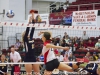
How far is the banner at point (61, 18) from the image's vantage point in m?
17.1

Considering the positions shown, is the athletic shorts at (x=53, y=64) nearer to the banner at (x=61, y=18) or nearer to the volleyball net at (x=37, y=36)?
the volleyball net at (x=37, y=36)

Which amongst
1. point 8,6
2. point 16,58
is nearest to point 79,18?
point 8,6

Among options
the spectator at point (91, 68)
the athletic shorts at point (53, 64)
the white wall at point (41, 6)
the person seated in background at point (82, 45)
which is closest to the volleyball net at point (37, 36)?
the person seated in background at point (82, 45)

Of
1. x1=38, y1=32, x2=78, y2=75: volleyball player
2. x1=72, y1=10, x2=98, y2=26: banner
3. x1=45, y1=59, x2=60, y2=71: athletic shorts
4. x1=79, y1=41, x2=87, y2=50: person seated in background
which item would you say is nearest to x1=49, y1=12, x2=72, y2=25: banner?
x1=72, y1=10, x2=98, y2=26: banner

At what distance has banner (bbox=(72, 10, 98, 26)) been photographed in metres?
16.1

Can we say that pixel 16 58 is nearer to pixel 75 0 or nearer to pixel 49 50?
pixel 49 50

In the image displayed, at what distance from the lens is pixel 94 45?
50.8 feet

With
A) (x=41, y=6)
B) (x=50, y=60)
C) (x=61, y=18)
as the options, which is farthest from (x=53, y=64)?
(x=41, y=6)

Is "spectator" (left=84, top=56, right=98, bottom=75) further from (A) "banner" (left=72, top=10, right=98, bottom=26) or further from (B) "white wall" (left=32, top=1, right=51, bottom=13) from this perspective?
(B) "white wall" (left=32, top=1, right=51, bottom=13)

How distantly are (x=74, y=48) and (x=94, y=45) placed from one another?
3.25 feet

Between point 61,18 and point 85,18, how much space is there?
5.50 ft

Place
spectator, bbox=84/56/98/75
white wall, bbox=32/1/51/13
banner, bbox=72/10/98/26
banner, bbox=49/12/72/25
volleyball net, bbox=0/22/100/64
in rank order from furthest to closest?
white wall, bbox=32/1/51/13
banner, bbox=49/12/72/25
banner, bbox=72/10/98/26
volleyball net, bbox=0/22/100/64
spectator, bbox=84/56/98/75

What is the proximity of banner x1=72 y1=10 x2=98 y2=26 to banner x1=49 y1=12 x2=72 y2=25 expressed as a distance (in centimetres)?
32

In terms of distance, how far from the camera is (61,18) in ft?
58.0
